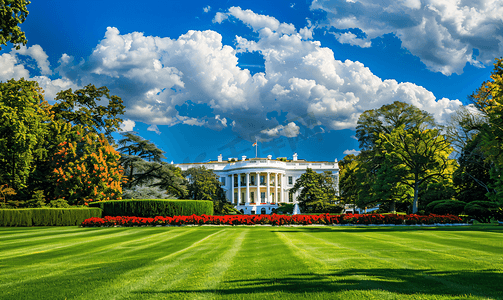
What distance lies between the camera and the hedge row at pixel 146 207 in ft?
83.5

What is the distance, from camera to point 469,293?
5.05m

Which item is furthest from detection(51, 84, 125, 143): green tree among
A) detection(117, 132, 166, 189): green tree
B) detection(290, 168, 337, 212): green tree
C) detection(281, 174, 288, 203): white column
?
detection(281, 174, 288, 203): white column

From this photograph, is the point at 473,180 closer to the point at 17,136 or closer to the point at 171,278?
the point at 171,278

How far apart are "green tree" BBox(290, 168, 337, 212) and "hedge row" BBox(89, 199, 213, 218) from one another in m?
18.6

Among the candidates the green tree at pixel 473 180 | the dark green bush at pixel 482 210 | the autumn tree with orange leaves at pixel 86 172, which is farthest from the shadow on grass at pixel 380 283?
the autumn tree with orange leaves at pixel 86 172

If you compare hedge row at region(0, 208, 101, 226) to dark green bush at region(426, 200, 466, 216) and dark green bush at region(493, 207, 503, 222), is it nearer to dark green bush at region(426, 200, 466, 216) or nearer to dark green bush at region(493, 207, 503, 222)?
dark green bush at region(426, 200, 466, 216)

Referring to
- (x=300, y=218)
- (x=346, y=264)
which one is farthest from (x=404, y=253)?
(x=300, y=218)

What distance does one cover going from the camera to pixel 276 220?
2348cm

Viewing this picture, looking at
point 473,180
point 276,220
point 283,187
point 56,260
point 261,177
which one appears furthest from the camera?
point 261,177

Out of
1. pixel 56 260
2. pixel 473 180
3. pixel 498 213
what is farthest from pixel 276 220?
pixel 473 180

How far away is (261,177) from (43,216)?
176 feet

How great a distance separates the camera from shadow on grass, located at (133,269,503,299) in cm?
522

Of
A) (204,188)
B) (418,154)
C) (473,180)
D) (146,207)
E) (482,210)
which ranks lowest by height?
(482,210)

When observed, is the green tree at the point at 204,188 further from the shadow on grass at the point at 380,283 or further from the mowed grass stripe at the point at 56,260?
the shadow on grass at the point at 380,283
